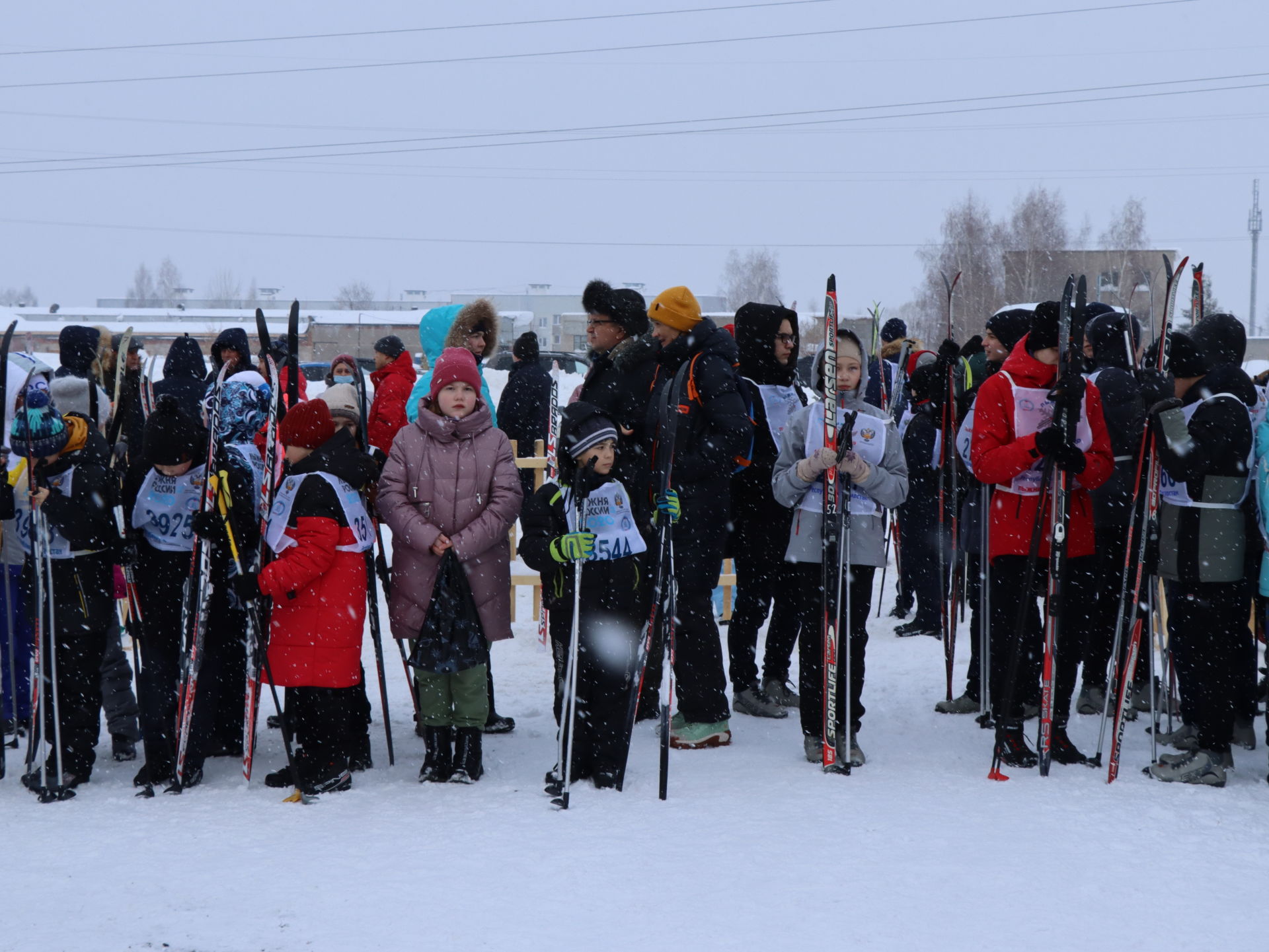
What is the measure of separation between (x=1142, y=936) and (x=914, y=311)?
5913 centimetres

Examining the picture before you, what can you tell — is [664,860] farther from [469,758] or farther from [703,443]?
[703,443]

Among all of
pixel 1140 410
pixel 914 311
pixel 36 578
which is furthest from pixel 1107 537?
pixel 914 311

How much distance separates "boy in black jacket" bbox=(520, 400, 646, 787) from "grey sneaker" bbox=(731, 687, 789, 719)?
130 cm

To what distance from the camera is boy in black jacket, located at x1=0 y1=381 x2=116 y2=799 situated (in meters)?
4.29

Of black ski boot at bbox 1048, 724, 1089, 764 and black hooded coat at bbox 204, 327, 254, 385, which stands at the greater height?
black hooded coat at bbox 204, 327, 254, 385

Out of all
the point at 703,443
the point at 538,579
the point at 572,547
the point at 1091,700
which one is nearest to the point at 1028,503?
the point at 703,443

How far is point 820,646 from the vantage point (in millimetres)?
4574

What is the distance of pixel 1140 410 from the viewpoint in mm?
4555

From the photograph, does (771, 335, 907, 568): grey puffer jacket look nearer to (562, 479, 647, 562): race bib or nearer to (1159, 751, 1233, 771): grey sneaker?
(562, 479, 647, 562): race bib

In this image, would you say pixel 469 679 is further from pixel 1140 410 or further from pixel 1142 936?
pixel 1140 410

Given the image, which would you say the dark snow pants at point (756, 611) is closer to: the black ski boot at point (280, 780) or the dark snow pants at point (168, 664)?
the black ski boot at point (280, 780)

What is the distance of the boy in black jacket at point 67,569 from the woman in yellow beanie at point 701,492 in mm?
2198

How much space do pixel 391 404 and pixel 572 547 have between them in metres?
2.41

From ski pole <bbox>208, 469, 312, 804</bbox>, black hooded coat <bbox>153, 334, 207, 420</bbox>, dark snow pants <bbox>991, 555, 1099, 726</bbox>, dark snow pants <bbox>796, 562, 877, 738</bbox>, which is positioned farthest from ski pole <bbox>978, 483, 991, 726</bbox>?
black hooded coat <bbox>153, 334, 207, 420</bbox>
